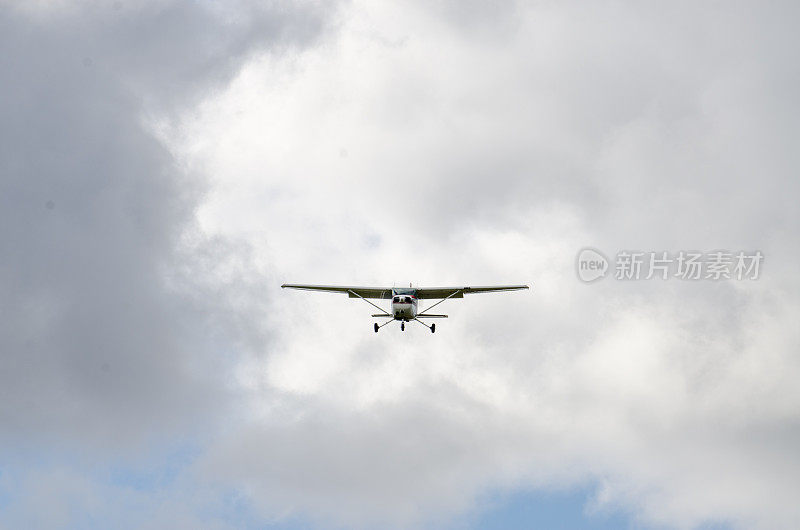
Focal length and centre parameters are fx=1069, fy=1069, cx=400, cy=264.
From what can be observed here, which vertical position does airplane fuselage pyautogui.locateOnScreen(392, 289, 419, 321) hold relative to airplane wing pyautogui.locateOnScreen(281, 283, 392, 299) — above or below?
below

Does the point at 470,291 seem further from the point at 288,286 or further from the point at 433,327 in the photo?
the point at 288,286

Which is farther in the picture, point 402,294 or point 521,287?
point 521,287

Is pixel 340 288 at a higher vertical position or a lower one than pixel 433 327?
higher

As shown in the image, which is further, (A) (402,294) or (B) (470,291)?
(B) (470,291)

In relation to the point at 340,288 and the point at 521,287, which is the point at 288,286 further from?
the point at 521,287

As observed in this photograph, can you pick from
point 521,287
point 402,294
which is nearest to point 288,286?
point 402,294

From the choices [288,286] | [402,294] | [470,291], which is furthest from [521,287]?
[288,286]

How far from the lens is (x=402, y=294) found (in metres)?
125

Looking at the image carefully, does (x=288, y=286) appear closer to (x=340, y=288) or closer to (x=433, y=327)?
(x=340, y=288)

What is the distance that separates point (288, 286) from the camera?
137m

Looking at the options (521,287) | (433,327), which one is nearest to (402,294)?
(433,327)

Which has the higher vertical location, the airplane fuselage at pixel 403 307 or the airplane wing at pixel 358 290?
the airplane wing at pixel 358 290

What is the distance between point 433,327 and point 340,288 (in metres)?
15.0

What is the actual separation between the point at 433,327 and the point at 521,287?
13.2m
